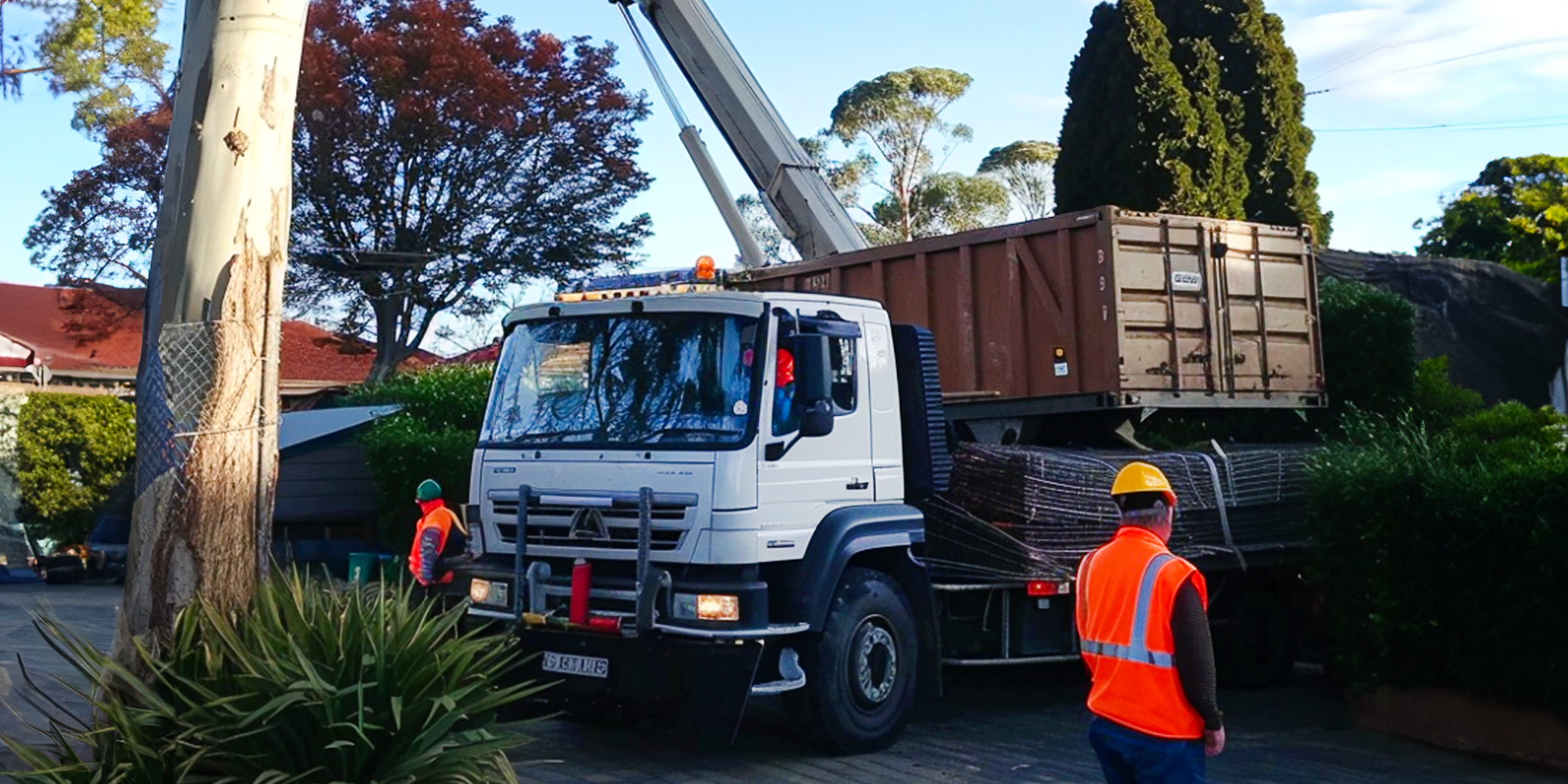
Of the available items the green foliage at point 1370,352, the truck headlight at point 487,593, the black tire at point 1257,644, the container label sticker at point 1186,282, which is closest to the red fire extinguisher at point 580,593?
the truck headlight at point 487,593

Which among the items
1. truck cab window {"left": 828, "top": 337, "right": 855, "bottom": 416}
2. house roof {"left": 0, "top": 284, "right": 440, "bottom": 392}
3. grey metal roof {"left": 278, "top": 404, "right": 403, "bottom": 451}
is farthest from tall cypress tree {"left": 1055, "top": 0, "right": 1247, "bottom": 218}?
truck cab window {"left": 828, "top": 337, "right": 855, "bottom": 416}

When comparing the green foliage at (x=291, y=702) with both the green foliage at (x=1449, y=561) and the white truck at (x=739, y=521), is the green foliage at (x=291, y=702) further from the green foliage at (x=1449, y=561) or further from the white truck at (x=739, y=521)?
the green foliage at (x=1449, y=561)

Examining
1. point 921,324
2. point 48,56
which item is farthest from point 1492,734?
point 48,56

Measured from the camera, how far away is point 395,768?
5598mm

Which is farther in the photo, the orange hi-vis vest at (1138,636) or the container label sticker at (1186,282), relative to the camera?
the container label sticker at (1186,282)

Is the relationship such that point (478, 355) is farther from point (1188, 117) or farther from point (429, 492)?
point (429, 492)

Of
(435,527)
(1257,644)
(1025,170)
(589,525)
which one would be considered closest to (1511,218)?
(1025,170)

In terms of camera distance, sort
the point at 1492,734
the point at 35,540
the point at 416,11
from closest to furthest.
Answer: the point at 1492,734 < the point at 35,540 < the point at 416,11

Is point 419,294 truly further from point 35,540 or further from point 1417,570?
point 1417,570

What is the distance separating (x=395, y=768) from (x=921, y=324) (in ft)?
25.8

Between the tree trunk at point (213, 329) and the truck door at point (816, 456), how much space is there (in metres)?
2.70

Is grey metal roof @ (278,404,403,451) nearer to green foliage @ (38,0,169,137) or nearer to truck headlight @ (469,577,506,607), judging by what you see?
green foliage @ (38,0,169,137)

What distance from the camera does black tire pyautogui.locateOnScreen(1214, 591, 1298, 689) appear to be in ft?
37.7

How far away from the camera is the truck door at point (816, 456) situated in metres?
8.14
